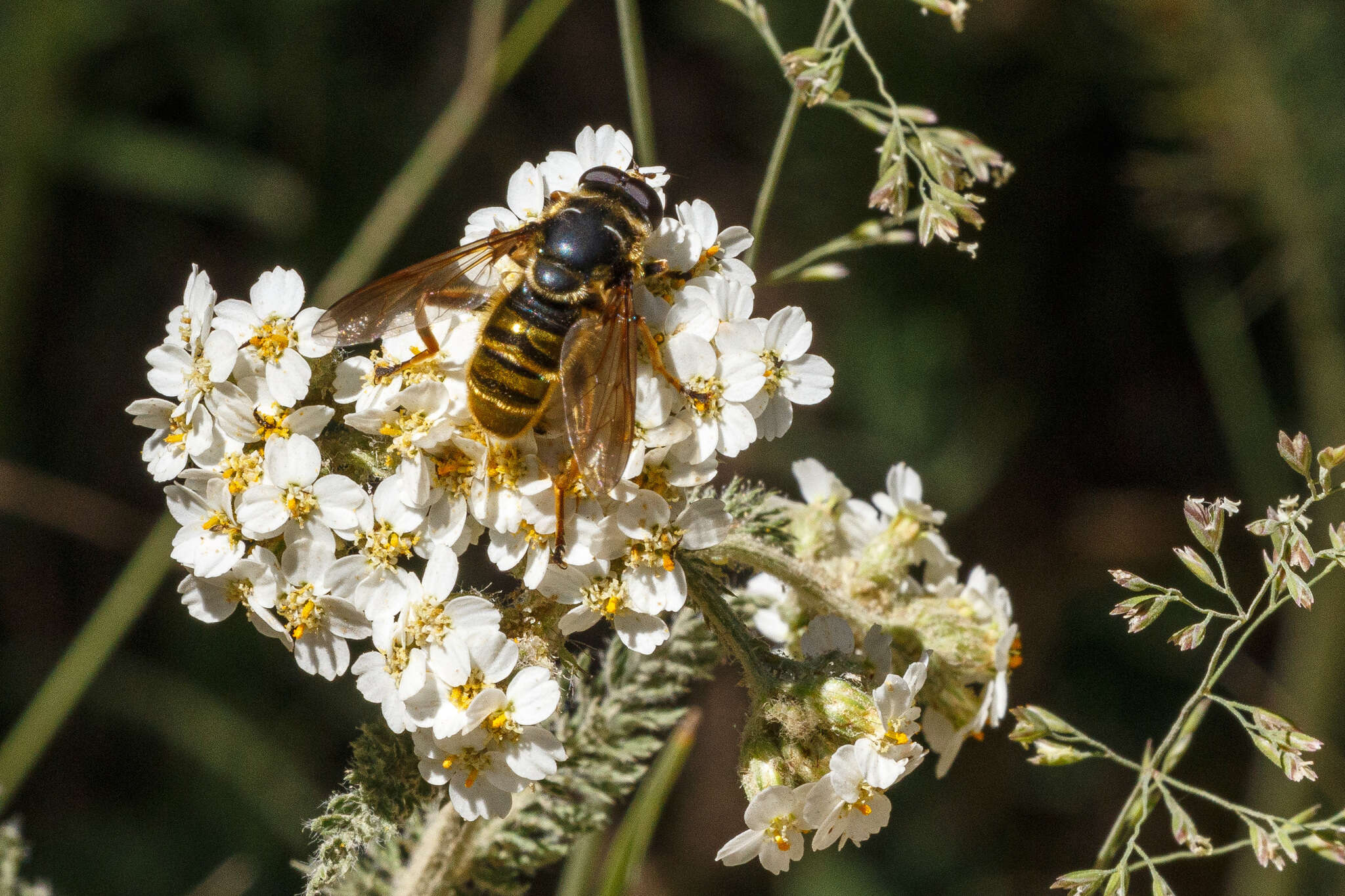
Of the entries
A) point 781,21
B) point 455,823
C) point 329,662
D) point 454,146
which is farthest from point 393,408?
point 781,21

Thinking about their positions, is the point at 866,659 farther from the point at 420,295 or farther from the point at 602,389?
the point at 420,295

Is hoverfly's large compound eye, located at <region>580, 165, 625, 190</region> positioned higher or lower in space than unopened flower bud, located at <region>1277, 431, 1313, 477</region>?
higher

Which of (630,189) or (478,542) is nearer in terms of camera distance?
(478,542)

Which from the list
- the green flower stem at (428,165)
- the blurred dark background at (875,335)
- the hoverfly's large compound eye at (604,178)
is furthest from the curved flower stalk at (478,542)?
the blurred dark background at (875,335)

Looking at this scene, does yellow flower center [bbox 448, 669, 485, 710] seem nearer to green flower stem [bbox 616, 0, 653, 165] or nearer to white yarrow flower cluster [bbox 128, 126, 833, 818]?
white yarrow flower cluster [bbox 128, 126, 833, 818]

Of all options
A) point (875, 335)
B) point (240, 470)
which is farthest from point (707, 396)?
point (875, 335)

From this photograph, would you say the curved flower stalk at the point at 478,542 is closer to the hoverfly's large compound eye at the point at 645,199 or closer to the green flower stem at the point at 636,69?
the hoverfly's large compound eye at the point at 645,199

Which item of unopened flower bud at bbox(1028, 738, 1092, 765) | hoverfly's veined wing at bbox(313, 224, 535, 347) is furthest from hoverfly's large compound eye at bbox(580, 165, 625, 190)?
unopened flower bud at bbox(1028, 738, 1092, 765)
